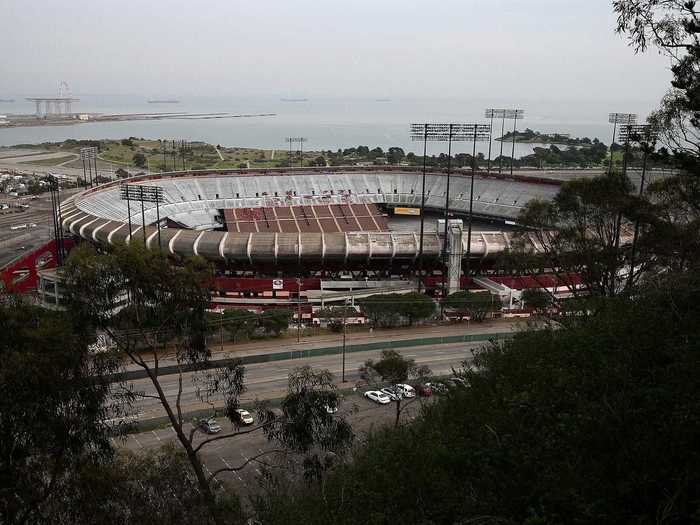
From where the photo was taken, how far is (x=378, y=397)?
18.8 metres

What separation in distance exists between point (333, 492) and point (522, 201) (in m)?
46.0

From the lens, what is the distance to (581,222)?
68.8ft

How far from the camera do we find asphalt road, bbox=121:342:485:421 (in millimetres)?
18547

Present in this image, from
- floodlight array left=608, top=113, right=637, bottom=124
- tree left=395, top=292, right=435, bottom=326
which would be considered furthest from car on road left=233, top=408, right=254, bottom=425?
floodlight array left=608, top=113, right=637, bottom=124

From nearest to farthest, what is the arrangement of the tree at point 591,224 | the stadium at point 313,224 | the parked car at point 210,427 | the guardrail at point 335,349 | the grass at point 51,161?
the parked car at point 210,427
the tree at point 591,224
the guardrail at point 335,349
the stadium at point 313,224
the grass at point 51,161

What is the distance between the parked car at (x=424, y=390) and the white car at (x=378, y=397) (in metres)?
1.05

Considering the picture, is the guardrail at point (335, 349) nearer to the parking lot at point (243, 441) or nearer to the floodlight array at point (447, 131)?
the parking lot at point (243, 441)

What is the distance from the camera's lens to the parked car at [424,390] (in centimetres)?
1788

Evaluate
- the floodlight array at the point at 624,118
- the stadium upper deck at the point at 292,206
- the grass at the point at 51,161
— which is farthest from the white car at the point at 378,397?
the grass at the point at 51,161

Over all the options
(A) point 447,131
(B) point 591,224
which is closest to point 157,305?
(B) point 591,224

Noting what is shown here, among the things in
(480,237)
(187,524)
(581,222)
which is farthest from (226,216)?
(187,524)

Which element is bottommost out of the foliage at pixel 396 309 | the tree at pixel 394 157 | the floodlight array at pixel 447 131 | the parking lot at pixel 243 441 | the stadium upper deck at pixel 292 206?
the parking lot at pixel 243 441

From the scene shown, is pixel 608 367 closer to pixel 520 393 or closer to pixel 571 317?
pixel 520 393

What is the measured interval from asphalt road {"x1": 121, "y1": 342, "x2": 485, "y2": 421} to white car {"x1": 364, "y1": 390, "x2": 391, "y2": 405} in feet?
3.57
